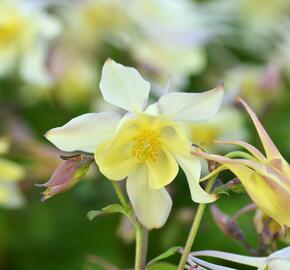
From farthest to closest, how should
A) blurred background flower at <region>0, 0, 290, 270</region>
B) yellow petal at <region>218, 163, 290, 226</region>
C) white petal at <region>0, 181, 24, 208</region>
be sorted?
1. blurred background flower at <region>0, 0, 290, 270</region>
2. white petal at <region>0, 181, 24, 208</region>
3. yellow petal at <region>218, 163, 290, 226</region>

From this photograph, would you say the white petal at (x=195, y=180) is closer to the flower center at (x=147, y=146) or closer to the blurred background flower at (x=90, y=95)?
the flower center at (x=147, y=146)

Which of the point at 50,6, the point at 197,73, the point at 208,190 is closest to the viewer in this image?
the point at 208,190

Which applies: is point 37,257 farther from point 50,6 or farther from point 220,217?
point 220,217

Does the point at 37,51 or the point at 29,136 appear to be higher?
the point at 37,51

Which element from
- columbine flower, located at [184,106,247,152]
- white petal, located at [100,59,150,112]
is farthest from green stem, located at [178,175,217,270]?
columbine flower, located at [184,106,247,152]

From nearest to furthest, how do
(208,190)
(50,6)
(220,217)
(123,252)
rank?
1. (208,190)
2. (220,217)
3. (123,252)
4. (50,6)

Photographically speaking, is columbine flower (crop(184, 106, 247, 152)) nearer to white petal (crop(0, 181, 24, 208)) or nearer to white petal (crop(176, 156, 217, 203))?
white petal (crop(0, 181, 24, 208))

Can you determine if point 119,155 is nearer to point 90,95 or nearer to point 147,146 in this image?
point 147,146

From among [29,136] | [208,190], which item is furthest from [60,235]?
[208,190]
